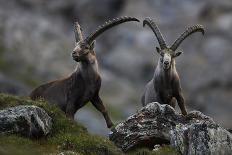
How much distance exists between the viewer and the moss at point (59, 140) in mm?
22141

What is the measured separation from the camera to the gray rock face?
2302 centimetres

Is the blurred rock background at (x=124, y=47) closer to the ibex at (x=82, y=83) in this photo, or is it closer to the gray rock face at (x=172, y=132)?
the ibex at (x=82, y=83)

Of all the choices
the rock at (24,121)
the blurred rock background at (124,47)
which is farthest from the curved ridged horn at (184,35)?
the blurred rock background at (124,47)

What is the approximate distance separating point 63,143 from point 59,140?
285 mm

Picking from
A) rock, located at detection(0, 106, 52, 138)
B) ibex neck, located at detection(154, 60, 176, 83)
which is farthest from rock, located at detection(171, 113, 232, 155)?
ibex neck, located at detection(154, 60, 176, 83)

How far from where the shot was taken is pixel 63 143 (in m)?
22.9

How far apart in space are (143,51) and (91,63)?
3467 inches

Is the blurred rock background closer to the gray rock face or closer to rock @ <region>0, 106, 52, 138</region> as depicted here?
the gray rock face

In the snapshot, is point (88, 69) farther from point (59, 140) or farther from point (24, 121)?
point (24, 121)

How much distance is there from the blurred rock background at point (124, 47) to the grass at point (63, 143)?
74925mm

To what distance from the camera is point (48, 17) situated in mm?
134250

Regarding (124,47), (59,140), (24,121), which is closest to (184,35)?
(59,140)

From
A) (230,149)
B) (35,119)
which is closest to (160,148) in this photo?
(230,149)

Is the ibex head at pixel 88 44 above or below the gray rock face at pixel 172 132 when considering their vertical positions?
above
